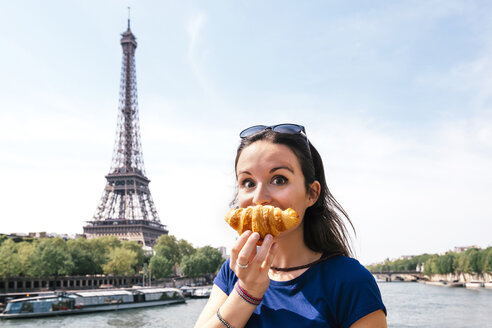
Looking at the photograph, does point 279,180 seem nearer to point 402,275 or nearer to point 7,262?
point 7,262

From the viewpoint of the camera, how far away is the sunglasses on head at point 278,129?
7.39ft

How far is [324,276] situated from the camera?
1993mm

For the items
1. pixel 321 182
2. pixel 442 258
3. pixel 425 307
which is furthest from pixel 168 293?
pixel 442 258

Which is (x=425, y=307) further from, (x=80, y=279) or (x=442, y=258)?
(x=442, y=258)

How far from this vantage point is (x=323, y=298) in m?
1.93

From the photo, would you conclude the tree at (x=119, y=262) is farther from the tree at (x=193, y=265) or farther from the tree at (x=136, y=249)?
the tree at (x=193, y=265)

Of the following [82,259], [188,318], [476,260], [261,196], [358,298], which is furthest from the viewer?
[476,260]

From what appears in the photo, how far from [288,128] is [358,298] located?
0.89 m

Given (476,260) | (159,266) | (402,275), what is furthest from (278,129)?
(402,275)

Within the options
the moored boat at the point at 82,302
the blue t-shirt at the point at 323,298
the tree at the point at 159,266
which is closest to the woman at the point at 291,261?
the blue t-shirt at the point at 323,298

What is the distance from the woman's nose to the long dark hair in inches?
9.4

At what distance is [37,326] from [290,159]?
3190 cm

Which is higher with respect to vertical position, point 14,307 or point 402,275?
point 14,307

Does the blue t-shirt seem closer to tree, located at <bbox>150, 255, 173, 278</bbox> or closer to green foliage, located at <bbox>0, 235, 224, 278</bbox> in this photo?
green foliage, located at <bbox>0, 235, 224, 278</bbox>
